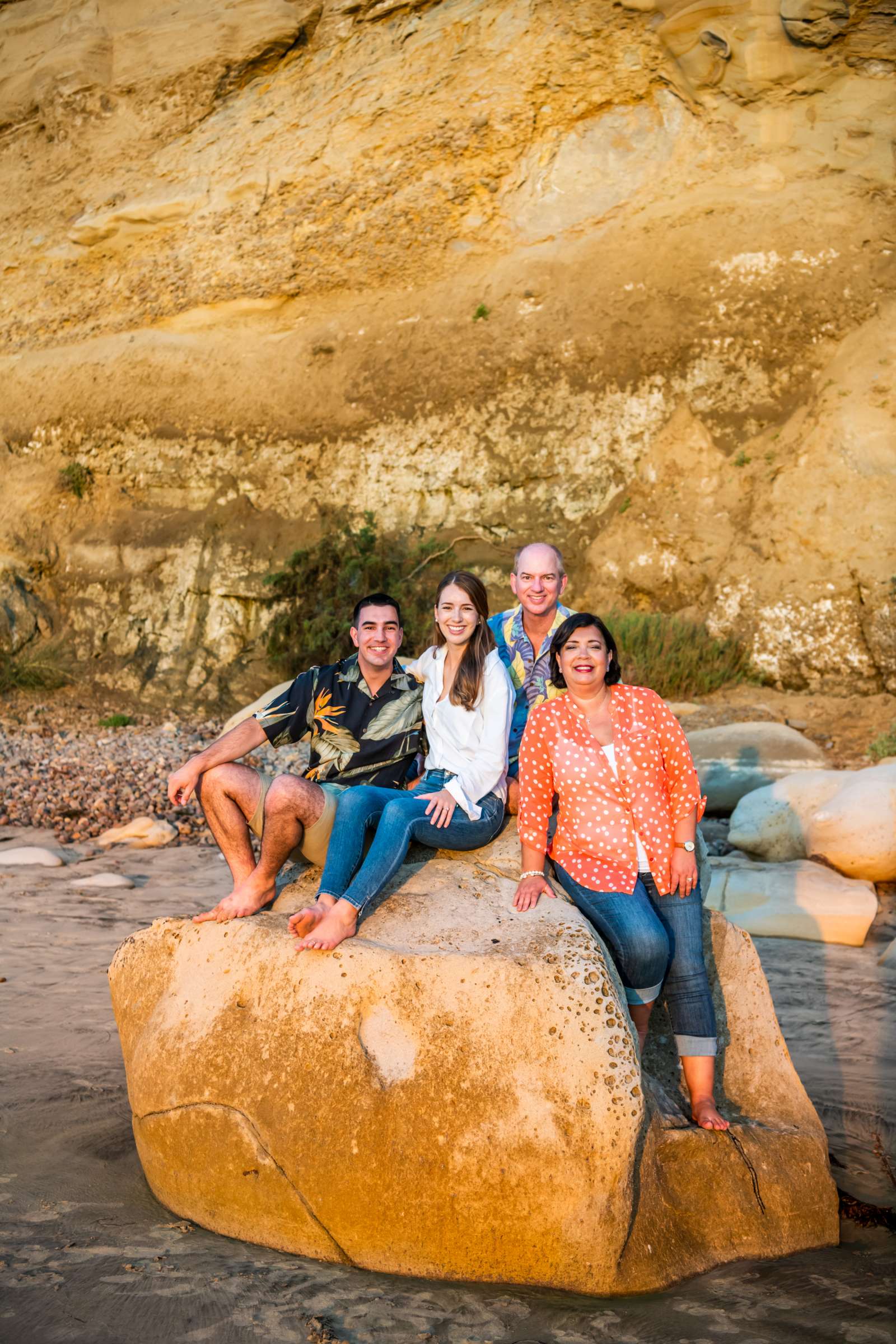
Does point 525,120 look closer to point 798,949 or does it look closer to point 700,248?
point 700,248

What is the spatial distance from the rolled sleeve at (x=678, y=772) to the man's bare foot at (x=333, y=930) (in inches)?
44.9

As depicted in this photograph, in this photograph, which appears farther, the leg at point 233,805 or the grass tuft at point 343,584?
the grass tuft at point 343,584

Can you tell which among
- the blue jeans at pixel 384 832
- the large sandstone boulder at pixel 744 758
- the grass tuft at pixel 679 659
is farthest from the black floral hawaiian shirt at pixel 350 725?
the grass tuft at pixel 679 659

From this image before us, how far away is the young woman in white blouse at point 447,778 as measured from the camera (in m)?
3.55

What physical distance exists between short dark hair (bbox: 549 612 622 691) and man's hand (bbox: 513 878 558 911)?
2.36 ft

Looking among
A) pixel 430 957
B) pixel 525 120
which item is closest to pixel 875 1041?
pixel 430 957

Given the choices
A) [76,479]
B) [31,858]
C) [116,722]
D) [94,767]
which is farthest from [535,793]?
[76,479]

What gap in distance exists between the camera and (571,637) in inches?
145

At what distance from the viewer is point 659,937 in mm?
3430

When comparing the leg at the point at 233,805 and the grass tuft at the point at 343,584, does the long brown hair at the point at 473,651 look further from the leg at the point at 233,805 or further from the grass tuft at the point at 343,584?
the grass tuft at the point at 343,584

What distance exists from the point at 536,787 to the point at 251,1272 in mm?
1688

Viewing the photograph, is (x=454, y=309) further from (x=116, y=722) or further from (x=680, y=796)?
(x=680, y=796)

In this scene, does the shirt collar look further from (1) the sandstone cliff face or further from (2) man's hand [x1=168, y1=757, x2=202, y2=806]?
(1) the sandstone cliff face

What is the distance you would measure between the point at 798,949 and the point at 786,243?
8698 millimetres
